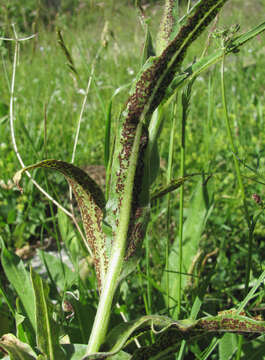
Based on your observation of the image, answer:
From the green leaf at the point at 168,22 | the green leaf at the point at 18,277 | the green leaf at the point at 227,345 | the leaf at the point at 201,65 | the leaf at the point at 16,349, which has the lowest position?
the green leaf at the point at 227,345

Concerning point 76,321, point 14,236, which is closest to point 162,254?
point 76,321

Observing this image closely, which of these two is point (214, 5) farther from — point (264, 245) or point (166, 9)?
point (264, 245)

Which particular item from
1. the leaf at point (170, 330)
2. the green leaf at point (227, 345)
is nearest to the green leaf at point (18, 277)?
the leaf at point (170, 330)

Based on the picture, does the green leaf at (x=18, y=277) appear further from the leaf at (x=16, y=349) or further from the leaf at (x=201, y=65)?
the leaf at (x=201, y=65)

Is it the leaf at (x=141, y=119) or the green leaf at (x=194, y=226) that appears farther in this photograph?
the green leaf at (x=194, y=226)

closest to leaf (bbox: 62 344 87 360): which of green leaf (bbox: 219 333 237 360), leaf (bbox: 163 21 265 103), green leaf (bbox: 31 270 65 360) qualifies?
green leaf (bbox: 31 270 65 360)

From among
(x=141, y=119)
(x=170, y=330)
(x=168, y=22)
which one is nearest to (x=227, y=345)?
(x=170, y=330)
